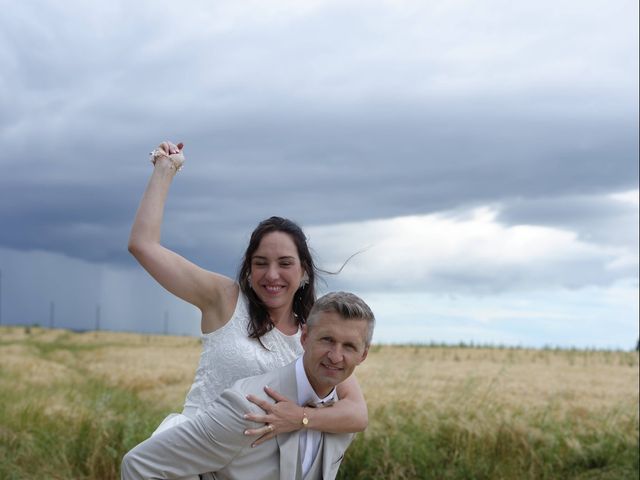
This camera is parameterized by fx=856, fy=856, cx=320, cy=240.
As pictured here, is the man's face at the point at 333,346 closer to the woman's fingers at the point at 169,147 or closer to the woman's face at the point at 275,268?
the woman's face at the point at 275,268

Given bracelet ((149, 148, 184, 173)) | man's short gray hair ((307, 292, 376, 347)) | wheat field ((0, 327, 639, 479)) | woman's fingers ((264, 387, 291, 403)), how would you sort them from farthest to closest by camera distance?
wheat field ((0, 327, 639, 479)) < bracelet ((149, 148, 184, 173)) < woman's fingers ((264, 387, 291, 403)) < man's short gray hair ((307, 292, 376, 347))

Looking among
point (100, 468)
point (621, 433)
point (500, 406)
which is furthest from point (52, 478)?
point (621, 433)

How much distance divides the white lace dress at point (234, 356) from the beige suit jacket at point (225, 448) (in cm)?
28

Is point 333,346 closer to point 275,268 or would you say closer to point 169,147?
point 275,268

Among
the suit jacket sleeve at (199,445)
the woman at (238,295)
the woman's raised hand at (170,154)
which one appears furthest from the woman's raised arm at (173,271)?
the suit jacket sleeve at (199,445)

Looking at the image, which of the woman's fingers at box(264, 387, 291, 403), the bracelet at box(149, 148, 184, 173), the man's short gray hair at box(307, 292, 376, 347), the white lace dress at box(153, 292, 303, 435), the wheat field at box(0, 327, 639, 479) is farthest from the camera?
the wheat field at box(0, 327, 639, 479)

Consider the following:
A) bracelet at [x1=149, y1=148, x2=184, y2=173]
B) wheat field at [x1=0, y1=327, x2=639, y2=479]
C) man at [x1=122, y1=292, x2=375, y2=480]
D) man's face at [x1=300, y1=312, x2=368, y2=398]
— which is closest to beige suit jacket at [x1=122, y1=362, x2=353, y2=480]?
man at [x1=122, y1=292, x2=375, y2=480]

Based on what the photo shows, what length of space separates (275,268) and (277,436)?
75 cm

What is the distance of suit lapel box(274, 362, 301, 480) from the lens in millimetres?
3443

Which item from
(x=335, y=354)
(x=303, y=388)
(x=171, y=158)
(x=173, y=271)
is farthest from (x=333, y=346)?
(x=171, y=158)

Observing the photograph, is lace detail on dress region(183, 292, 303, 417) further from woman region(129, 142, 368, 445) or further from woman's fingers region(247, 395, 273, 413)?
woman's fingers region(247, 395, 273, 413)

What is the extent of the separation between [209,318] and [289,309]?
0.40m

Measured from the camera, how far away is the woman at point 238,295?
12.5ft

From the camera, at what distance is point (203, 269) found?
3.93 meters
